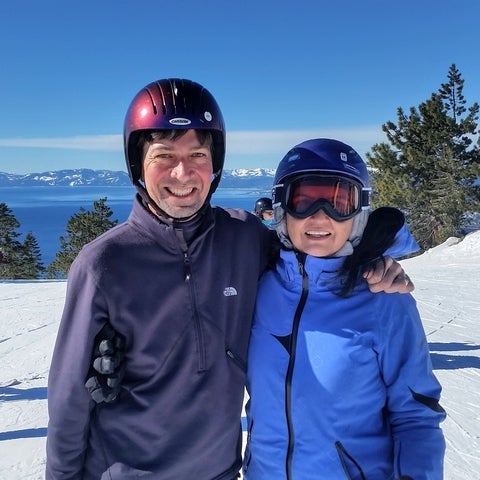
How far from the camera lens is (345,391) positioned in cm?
176

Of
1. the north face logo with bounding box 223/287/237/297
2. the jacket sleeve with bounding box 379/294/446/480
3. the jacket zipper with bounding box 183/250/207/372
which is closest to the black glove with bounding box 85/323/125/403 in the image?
the jacket zipper with bounding box 183/250/207/372

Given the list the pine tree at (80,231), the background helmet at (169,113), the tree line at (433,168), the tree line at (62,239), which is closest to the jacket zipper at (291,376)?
the background helmet at (169,113)

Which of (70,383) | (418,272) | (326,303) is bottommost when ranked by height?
(418,272)

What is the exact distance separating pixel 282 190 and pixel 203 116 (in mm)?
506

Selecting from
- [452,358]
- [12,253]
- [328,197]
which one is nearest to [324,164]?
[328,197]

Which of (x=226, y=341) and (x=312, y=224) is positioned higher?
(x=312, y=224)

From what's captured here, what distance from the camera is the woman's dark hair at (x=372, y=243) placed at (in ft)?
6.14

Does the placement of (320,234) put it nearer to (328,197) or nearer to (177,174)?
(328,197)

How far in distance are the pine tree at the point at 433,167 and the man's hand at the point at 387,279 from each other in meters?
24.2

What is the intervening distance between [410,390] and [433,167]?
2605cm

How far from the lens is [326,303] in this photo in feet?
6.08

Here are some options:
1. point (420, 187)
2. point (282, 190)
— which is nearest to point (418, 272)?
point (420, 187)

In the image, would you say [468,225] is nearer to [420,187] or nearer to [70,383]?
[420,187]

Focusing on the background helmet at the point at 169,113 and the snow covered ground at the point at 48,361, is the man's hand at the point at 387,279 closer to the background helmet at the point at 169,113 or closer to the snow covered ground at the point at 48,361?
the background helmet at the point at 169,113
